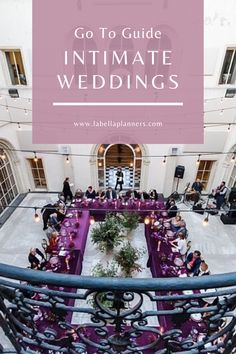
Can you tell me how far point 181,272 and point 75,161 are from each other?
21.2 feet

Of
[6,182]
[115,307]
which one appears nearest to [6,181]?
[6,182]

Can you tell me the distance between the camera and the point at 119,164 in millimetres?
14891

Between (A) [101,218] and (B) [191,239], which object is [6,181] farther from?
(B) [191,239]

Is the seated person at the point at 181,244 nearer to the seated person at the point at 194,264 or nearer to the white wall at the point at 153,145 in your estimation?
the seated person at the point at 194,264

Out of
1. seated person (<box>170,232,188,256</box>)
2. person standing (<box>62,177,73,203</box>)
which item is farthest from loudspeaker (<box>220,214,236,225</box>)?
person standing (<box>62,177,73,203</box>)

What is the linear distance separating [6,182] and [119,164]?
5.91m

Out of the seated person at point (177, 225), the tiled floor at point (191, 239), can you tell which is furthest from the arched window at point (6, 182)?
A: the seated person at point (177, 225)

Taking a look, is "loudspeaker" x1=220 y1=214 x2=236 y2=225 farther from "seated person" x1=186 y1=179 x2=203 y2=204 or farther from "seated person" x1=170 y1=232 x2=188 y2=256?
"seated person" x1=170 y1=232 x2=188 y2=256

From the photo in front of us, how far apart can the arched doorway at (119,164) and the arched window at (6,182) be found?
3672mm

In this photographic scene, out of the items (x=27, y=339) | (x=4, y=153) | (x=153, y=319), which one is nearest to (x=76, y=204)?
A: (x=4, y=153)

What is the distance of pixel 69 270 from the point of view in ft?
22.5

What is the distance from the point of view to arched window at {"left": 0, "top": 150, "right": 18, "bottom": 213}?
1100cm

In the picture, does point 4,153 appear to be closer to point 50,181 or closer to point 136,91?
point 50,181

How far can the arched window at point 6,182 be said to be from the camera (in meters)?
11.0
